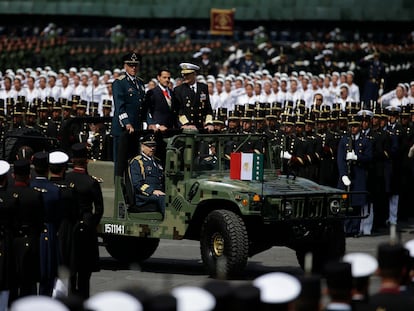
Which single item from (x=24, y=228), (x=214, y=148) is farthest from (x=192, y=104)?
(x=24, y=228)

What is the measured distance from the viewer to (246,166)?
57.1 feet

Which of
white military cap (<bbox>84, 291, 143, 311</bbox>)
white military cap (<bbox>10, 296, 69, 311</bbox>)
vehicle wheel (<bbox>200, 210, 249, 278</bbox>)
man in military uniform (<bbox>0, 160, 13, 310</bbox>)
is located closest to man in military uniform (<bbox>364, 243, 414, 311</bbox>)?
white military cap (<bbox>84, 291, 143, 311</bbox>)

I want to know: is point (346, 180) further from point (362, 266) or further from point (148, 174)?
point (362, 266)

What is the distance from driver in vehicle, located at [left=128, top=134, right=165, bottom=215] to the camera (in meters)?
18.1

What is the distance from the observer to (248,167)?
57.1 feet

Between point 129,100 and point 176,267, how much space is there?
2121 millimetres

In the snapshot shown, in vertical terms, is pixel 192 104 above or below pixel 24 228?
above

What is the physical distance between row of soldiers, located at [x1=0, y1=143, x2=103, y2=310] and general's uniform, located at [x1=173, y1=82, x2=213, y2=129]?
166 inches

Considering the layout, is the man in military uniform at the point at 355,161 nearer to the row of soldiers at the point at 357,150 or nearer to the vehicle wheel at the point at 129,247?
the row of soldiers at the point at 357,150

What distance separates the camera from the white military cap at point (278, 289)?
8.15 meters

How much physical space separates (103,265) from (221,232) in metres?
2.56

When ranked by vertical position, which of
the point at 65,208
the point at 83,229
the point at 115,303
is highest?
the point at 115,303

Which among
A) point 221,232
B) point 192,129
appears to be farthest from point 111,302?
point 192,129

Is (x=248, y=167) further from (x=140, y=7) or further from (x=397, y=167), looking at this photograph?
(x=140, y=7)
